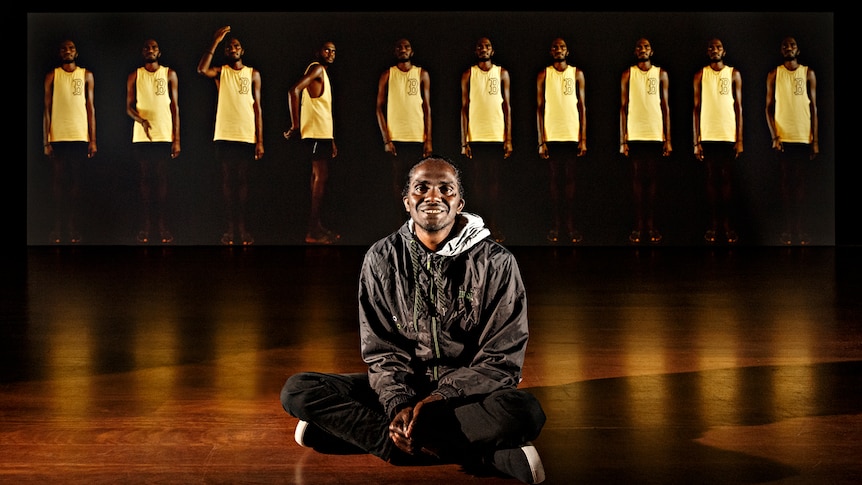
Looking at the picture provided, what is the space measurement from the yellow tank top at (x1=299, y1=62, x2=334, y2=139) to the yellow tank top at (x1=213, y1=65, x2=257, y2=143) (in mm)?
483

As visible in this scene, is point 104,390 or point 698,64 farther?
point 698,64

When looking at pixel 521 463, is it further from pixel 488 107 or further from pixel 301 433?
pixel 488 107

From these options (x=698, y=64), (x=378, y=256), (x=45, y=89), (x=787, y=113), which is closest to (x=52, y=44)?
(x=45, y=89)

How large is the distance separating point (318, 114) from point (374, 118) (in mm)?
513

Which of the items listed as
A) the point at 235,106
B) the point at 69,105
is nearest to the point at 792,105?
Result: the point at 235,106

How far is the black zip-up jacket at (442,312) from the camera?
2.54 m

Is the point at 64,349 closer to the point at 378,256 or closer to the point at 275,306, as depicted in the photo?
the point at 275,306

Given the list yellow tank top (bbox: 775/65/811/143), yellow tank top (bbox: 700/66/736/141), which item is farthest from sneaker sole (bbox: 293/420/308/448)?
→ yellow tank top (bbox: 775/65/811/143)

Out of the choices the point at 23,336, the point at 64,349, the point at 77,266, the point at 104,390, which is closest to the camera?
the point at 104,390

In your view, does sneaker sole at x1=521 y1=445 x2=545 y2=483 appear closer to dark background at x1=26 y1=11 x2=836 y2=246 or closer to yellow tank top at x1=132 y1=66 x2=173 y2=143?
dark background at x1=26 y1=11 x2=836 y2=246

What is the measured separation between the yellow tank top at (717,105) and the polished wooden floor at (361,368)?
3.30 metres

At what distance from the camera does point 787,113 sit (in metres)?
10.0

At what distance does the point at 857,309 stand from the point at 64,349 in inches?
137

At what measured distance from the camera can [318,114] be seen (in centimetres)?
993
